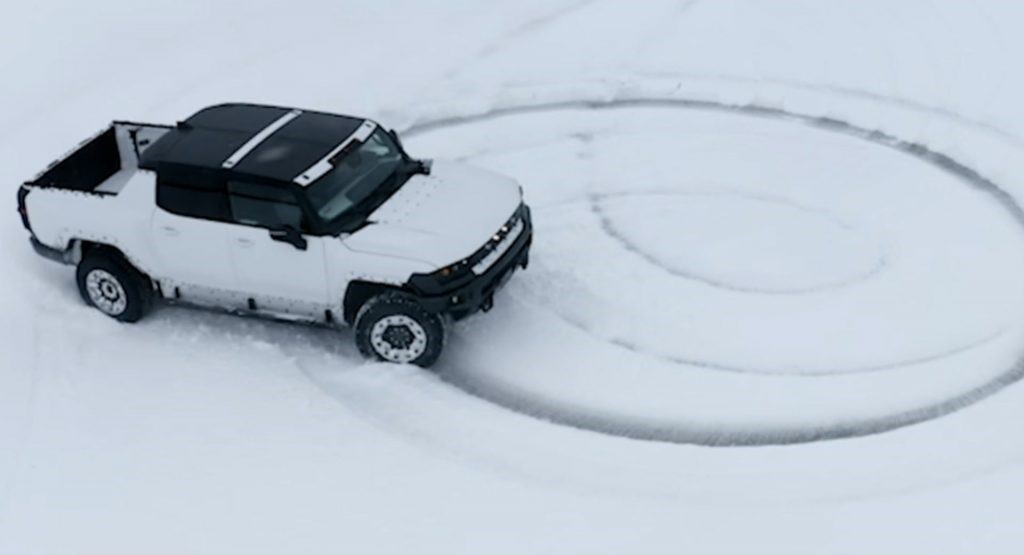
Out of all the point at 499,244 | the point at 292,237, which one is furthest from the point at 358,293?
the point at 499,244

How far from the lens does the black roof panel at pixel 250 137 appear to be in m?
10.1

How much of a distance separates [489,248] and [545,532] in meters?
2.54

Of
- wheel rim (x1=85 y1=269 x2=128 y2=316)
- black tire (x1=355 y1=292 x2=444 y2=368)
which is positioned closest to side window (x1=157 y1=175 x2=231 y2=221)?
wheel rim (x1=85 y1=269 x2=128 y2=316)

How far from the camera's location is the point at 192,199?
10164 millimetres

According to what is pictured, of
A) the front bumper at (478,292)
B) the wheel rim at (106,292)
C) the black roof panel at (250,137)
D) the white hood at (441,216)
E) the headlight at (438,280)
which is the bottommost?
the wheel rim at (106,292)

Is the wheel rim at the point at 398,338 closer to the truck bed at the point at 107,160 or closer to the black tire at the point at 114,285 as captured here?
the black tire at the point at 114,285

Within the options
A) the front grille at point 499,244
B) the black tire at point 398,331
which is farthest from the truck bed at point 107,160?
the front grille at point 499,244

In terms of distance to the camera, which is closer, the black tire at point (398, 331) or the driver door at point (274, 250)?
the black tire at point (398, 331)

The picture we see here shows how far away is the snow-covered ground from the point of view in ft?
28.3

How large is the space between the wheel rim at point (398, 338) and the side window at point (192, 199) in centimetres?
158

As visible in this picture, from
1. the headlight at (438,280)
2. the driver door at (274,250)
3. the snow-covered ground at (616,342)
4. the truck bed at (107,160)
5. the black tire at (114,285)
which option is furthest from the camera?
the truck bed at (107,160)

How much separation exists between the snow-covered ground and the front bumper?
0.63 meters

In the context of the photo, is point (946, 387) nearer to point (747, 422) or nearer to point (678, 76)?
point (747, 422)

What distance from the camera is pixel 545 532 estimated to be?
27.7 ft
